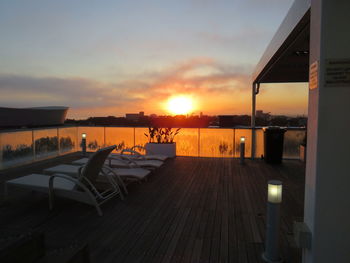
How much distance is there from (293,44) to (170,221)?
3.56m

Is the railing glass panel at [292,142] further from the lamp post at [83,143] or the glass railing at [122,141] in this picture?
the lamp post at [83,143]

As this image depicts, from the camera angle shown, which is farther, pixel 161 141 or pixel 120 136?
pixel 120 136

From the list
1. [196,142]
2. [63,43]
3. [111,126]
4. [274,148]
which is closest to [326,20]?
[274,148]

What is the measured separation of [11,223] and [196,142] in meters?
6.07

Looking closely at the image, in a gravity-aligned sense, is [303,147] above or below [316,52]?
below

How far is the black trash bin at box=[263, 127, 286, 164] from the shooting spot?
23.6 ft

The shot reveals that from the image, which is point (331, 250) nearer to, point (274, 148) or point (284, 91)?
point (274, 148)

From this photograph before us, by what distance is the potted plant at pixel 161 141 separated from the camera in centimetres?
811

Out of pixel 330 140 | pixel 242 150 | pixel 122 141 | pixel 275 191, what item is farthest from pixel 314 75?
pixel 122 141

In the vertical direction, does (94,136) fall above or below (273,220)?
above

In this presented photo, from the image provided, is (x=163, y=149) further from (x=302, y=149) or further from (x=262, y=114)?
(x=302, y=149)

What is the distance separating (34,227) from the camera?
2.97m

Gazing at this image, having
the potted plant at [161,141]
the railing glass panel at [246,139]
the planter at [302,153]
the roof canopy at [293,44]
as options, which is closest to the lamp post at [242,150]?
the railing glass panel at [246,139]

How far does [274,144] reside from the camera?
23.7 feet
